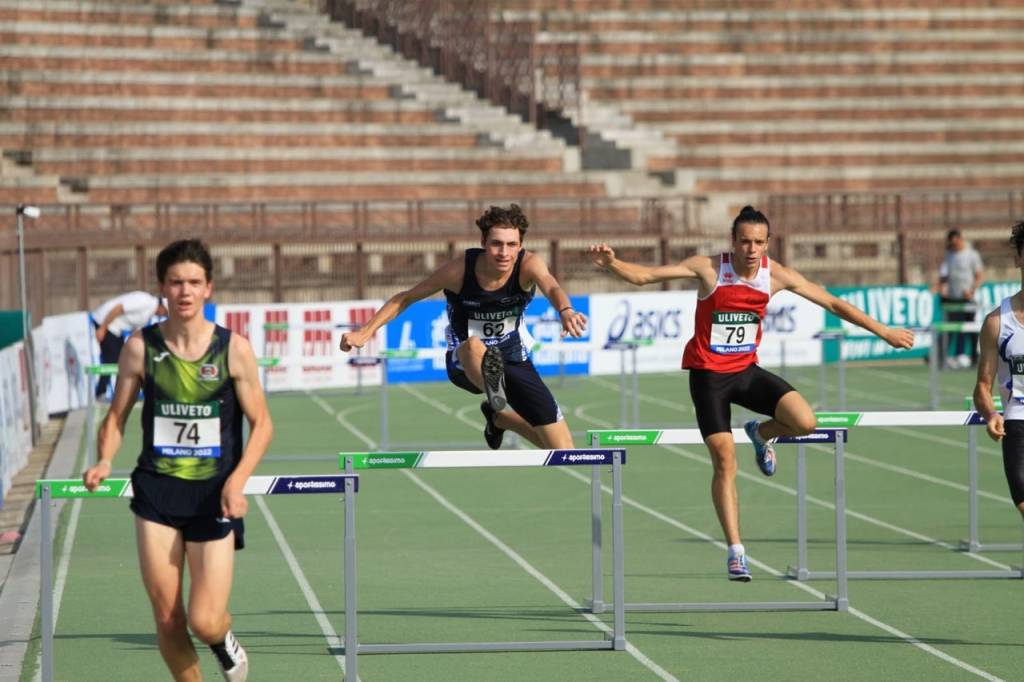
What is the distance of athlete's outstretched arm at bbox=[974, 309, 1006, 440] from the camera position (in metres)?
8.40

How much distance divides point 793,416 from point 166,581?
3.77m

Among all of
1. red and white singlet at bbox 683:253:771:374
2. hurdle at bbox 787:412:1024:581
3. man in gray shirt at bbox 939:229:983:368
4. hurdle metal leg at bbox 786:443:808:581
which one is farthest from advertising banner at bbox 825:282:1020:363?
red and white singlet at bbox 683:253:771:374

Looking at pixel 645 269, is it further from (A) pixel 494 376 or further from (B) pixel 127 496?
(B) pixel 127 496

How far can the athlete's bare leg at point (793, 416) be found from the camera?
9047 mm

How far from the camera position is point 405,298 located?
351 inches

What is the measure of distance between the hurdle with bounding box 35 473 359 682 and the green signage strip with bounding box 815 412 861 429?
2.84 metres

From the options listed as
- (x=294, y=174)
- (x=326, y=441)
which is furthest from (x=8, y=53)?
(x=326, y=441)

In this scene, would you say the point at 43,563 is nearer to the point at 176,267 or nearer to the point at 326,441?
the point at 176,267

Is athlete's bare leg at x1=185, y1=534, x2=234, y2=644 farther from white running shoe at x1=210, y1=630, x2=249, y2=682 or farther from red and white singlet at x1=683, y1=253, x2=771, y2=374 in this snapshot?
red and white singlet at x1=683, y1=253, x2=771, y2=374

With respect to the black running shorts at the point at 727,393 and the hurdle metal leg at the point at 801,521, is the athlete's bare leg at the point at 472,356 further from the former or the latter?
the hurdle metal leg at the point at 801,521

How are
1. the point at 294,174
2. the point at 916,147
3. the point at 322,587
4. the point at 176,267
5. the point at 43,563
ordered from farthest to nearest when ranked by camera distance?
the point at 916,147, the point at 294,174, the point at 322,587, the point at 43,563, the point at 176,267

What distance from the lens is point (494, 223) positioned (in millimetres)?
8805

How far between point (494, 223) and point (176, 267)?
2.70 m

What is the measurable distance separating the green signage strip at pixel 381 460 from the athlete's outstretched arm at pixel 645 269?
1258 mm
